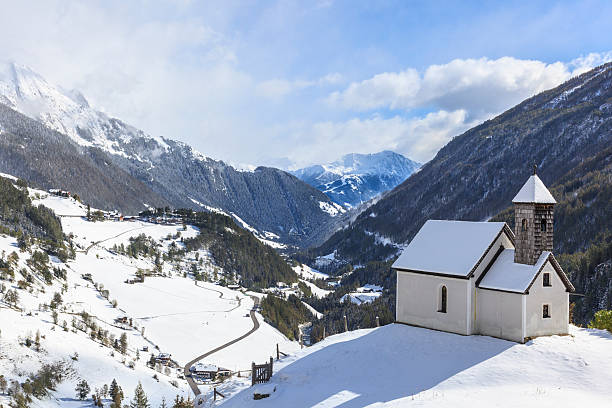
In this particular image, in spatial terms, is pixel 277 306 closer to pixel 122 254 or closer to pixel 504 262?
pixel 122 254

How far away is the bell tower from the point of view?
39.6m

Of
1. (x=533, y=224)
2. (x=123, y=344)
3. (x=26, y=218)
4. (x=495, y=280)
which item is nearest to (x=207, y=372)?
(x=123, y=344)

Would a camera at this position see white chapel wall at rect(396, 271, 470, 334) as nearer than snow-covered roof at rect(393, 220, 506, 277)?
Yes

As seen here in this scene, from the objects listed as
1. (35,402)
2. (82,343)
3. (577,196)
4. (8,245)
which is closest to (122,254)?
(8,245)

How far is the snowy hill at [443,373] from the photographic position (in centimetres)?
2855

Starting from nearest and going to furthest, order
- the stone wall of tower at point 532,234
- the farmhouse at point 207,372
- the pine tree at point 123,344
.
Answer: the stone wall of tower at point 532,234 < the farmhouse at point 207,372 < the pine tree at point 123,344

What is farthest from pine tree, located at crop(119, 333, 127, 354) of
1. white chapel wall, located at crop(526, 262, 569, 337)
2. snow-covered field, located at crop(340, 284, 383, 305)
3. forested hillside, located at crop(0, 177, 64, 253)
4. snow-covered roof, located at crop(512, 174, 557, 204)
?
snow-covered field, located at crop(340, 284, 383, 305)

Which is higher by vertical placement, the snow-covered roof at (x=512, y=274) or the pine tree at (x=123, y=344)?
the snow-covered roof at (x=512, y=274)

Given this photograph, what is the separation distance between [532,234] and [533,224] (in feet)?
2.93

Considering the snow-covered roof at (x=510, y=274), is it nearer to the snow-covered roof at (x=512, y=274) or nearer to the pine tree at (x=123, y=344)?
the snow-covered roof at (x=512, y=274)

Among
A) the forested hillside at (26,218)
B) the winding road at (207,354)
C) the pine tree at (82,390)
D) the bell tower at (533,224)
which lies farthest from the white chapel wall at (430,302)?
the forested hillside at (26,218)

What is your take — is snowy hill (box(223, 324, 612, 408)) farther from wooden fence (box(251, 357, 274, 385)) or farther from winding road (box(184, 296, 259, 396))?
winding road (box(184, 296, 259, 396))

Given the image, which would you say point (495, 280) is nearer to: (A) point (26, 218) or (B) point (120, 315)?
(B) point (120, 315)

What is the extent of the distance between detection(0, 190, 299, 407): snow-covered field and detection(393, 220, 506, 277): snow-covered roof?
3056 cm
